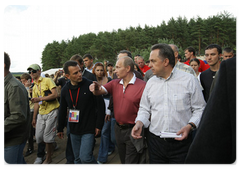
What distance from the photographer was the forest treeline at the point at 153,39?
139 feet

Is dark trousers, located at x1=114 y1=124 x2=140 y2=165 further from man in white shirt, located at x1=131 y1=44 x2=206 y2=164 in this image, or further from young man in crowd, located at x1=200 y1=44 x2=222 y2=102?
young man in crowd, located at x1=200 y1=44 x2=222 y2=102

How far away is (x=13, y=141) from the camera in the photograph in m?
2.34

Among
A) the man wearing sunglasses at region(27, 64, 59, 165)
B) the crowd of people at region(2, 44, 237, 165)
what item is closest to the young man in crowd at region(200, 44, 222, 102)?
the crowd of people at region(2, 44, 237, 165)

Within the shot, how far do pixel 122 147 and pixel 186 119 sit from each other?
1185mm

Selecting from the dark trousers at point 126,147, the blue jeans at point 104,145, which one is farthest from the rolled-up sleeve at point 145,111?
the blue jeans at point 104,145

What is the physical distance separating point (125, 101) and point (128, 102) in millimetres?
49

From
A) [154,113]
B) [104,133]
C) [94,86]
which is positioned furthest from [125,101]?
[104,133]

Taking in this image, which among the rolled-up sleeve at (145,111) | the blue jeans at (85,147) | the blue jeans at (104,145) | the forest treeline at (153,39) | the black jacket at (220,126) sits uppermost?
the forest treeline at (153,39)

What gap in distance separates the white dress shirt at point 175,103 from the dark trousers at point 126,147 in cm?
64

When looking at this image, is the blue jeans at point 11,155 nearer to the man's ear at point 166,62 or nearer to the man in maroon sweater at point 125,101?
the man in maroon sweater at point 125,101

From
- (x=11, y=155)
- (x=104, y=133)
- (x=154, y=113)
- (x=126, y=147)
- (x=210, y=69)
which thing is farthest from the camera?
(x=104, y=133)

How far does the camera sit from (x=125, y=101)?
2.69 meters

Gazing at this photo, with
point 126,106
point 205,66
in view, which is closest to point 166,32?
point 205,66

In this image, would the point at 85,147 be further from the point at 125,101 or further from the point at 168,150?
the point at 168,150
